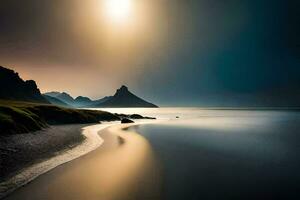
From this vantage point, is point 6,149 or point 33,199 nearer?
point 33,199

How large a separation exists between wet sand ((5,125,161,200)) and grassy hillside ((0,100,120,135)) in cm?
1602

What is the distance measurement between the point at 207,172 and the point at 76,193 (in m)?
12.2

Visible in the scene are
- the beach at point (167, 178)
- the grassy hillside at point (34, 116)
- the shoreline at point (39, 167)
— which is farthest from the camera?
the grassy hillside at point (34, 116)

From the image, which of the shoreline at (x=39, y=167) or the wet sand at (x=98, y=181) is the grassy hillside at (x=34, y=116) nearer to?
the shoreline at (x=39, y=167)

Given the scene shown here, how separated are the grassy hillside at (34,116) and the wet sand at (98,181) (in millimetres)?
16017

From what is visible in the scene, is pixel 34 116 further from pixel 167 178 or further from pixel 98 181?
pixel 167 178

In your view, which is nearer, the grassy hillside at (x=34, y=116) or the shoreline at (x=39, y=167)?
the shoreline at (x=39, y=167)

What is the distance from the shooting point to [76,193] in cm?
1725

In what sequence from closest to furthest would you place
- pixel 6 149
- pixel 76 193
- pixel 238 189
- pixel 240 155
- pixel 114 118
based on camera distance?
1. pixel 76 193
2. pixel 238 189
3. pixel 6 149
4. pixel 240 155
5. pixel 114 118

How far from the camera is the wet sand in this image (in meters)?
16.9

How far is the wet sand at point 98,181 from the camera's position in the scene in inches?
664

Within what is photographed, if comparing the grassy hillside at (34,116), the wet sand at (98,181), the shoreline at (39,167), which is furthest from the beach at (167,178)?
the grassy hillside at (34,116)

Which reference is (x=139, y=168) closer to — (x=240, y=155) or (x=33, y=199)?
(x=33, y=199)

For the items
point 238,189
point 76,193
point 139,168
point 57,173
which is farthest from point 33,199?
point 238,189
